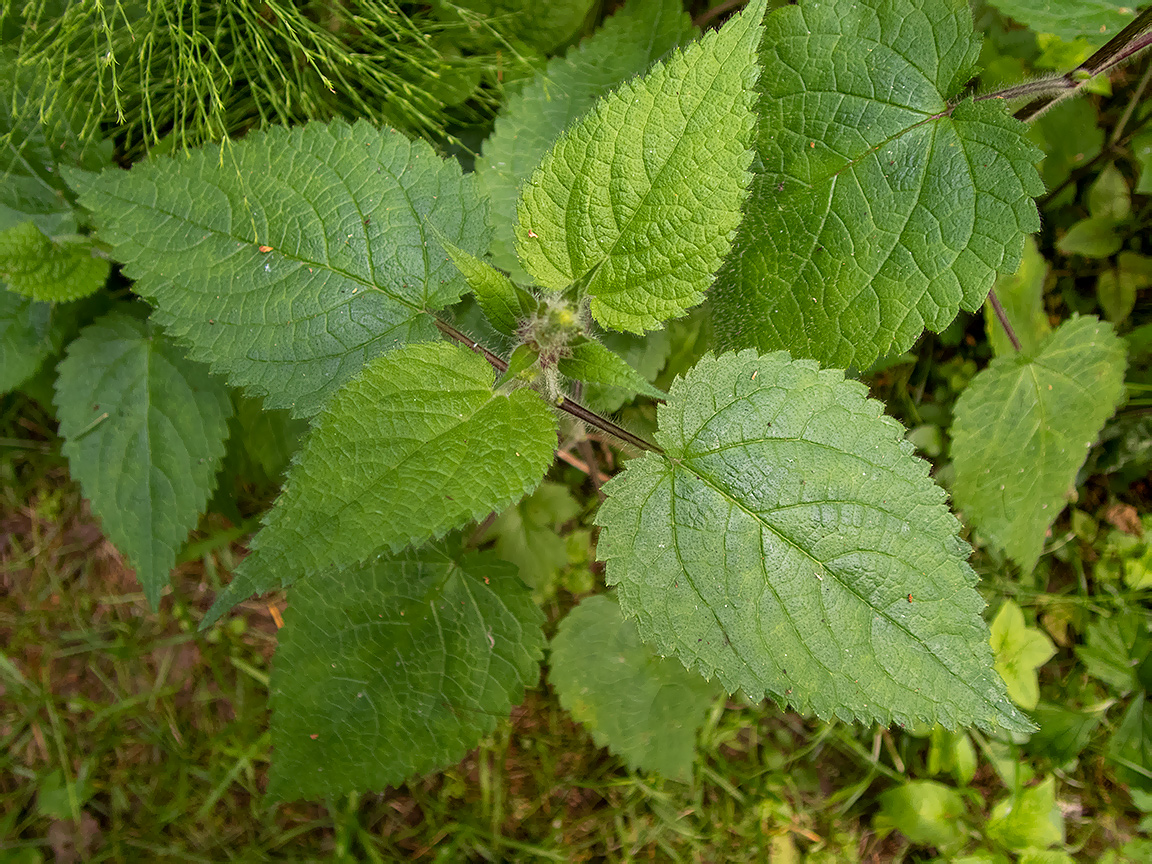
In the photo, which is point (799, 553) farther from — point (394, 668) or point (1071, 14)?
point (1071, 14)

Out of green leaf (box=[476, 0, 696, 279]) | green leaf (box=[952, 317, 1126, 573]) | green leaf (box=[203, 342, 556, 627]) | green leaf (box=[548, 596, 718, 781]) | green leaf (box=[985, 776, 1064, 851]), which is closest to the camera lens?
green leaf (box=[203, 342, 556, 627])

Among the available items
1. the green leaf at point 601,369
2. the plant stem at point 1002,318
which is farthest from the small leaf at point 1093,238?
the green leaf at point 601,369

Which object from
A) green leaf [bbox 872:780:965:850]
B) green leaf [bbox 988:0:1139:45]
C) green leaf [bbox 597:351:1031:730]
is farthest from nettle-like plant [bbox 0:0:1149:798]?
green leaf [bbox 872:780:965:850]

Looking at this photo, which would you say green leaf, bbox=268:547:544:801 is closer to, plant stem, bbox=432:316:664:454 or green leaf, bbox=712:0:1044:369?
plant stem, bbox=432:316:664:454

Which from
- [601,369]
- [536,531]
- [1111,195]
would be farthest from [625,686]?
[1111,195]

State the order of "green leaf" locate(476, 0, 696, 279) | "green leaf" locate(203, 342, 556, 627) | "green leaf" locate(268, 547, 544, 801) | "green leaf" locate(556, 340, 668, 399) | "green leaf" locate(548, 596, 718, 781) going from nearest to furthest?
"green leaf" locate(203, 342, 556, 627) → "green leaf" locate(556, 340, 668, 399) → "green leaf" locate(268, 547, 544, 801) → "green leaf" locate(476, 0, 696, 279) → "green leaf" locate(548, 596, 718, 781)

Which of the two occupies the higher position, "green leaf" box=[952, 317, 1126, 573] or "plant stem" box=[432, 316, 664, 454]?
"green leaf" box=[952, 317, 1126, 573]

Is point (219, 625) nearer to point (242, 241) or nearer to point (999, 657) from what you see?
point (242, 241)

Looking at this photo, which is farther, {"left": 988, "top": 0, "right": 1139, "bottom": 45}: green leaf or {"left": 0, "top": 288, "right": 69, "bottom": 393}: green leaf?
{"left": 0, "top": 288, "right": 69, "bottom": 393}: green leaf
